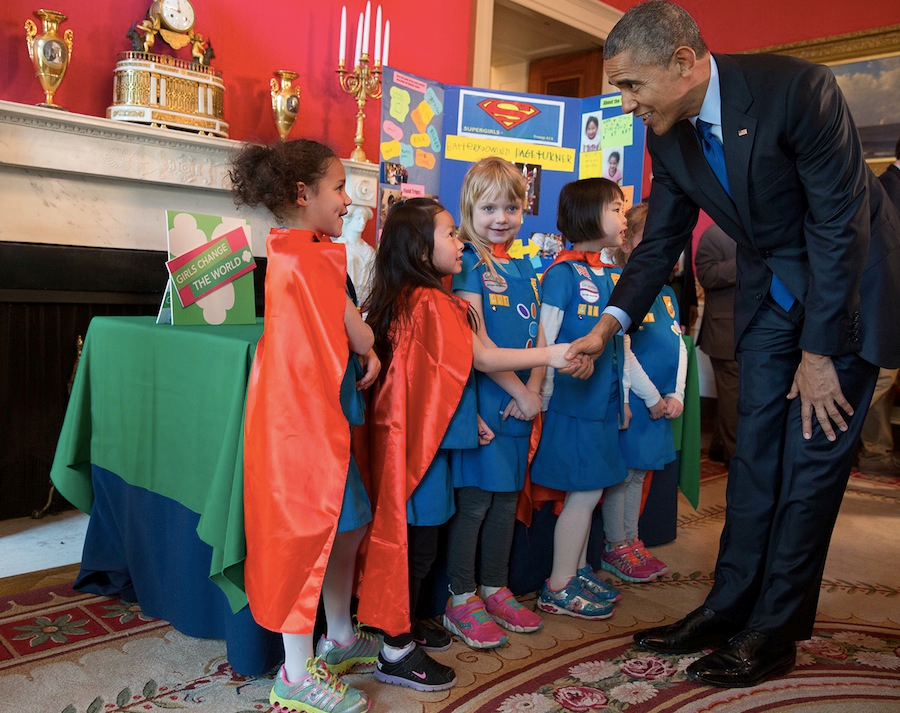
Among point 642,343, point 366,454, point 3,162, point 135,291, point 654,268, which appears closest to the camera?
point 366,454

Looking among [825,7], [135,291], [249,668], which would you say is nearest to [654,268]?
[249,668]

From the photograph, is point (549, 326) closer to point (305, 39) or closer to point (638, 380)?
point (638, 380)

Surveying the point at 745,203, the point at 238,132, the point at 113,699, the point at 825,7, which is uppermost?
the point at 825,7

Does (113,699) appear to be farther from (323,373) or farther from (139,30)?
(139,30)

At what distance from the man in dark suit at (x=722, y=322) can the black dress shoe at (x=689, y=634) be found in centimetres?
241

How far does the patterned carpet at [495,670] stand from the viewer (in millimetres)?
1684

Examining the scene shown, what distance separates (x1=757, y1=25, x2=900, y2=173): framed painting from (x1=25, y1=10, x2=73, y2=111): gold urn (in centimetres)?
463

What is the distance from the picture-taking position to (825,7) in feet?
18.1

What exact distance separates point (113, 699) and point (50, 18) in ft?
8.30

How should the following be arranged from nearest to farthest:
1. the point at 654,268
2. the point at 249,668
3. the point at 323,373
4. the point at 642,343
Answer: the point at 323,373 → the point at 249,668 → the point at 654,268 → the point at 642,343

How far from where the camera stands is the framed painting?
17.0 feet

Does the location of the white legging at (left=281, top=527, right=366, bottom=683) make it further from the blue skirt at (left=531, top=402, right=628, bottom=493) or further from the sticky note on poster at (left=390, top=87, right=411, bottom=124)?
the sticky note on poster at (left=390, top=87, right=411, bottom=124)

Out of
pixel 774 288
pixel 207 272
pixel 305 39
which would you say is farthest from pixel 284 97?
pixel 774 288

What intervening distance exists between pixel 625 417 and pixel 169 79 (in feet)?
7.82
